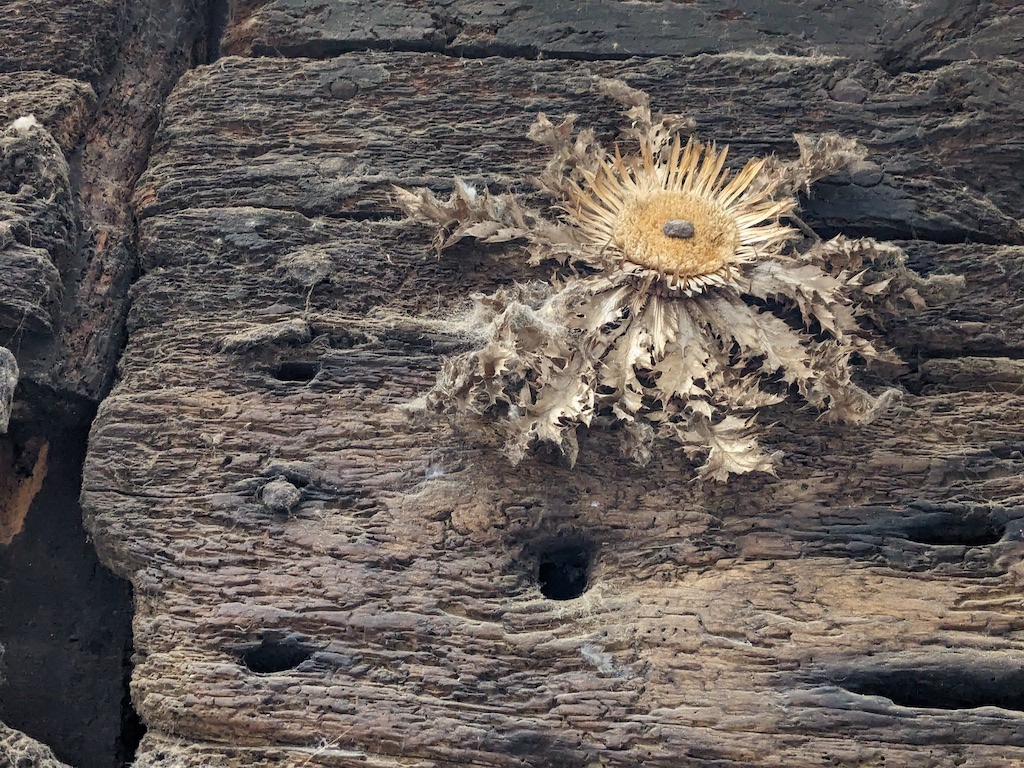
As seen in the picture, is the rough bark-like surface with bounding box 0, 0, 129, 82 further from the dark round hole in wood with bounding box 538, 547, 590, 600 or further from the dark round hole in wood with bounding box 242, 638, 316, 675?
the dark round hole in wood with bounding box 538, 547, 590, 600

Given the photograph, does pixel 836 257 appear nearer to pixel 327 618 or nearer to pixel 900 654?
pixel 900 654

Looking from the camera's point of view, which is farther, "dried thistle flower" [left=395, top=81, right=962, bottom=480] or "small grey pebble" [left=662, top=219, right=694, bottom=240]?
"small grey pebble" [left=662, top=219, right=694, bottom=240]

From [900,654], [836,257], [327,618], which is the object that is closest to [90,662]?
[327,618]

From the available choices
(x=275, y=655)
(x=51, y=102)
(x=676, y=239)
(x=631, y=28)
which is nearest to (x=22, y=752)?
(x=275, y=655)

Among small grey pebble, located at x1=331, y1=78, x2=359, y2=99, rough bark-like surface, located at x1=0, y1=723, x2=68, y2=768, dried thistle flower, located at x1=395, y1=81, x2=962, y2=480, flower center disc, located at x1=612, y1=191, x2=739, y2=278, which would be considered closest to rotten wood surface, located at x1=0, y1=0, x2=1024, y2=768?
small grey pebble, located at x1=331, y1=78, x2=359, y2=99

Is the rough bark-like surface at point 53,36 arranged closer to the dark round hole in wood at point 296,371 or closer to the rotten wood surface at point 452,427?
the rotten wood surface at point 452,427

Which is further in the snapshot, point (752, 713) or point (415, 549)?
point (415, 549)
